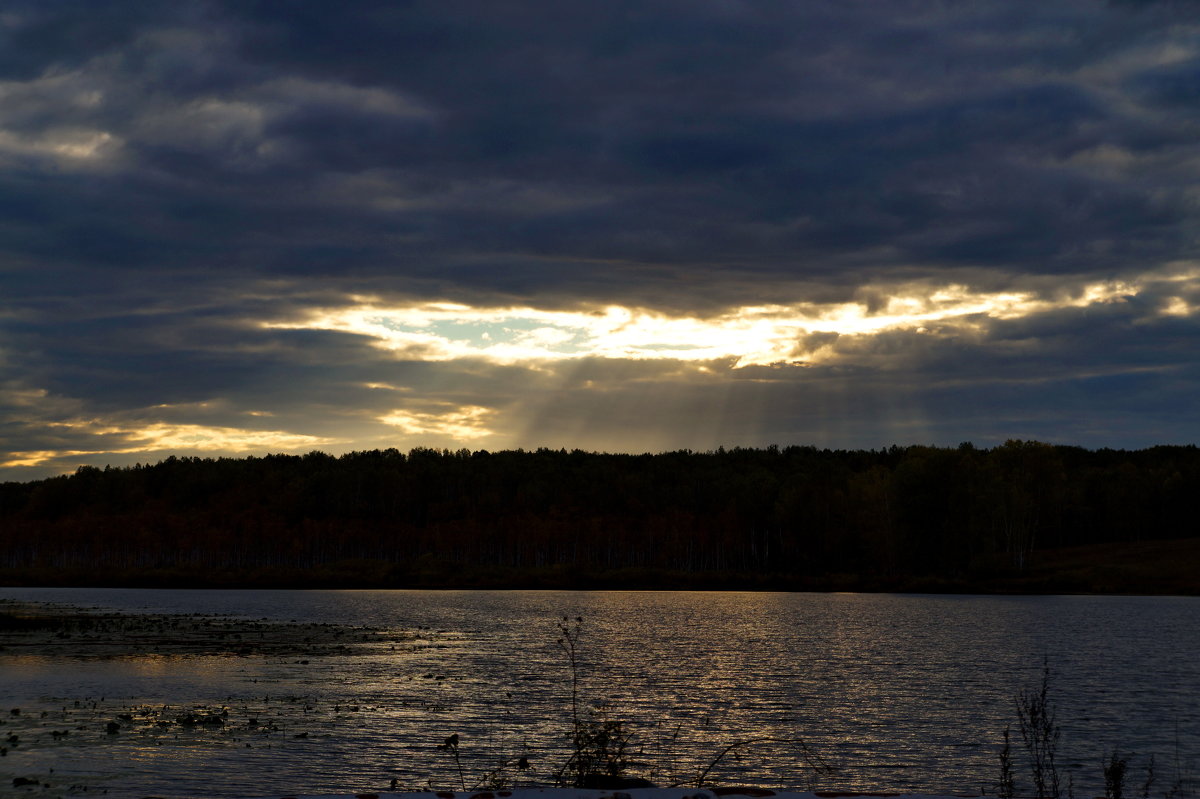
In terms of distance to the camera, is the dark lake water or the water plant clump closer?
the water plant clump

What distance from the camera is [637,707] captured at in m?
39.4

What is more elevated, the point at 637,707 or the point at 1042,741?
the point at 1042,741

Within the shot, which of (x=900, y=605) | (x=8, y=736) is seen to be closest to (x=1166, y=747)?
(x=8, y=736)

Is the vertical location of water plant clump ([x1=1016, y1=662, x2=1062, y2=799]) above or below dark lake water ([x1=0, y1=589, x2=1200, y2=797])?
above

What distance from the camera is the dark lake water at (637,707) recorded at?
27.2 metres

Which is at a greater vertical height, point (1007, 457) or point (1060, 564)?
point (1007, 457)

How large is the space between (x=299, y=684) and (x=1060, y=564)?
172375 mm

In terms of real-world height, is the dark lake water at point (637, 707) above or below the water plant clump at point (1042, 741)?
below

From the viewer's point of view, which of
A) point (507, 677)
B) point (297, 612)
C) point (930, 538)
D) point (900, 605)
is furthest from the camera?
point (930, 538)

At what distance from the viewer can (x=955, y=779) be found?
89.1 ft

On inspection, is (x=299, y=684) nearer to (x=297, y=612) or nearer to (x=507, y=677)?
(x=507, y=677)

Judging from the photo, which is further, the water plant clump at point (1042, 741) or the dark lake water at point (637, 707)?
→ the dark lake water at point (637, 707)

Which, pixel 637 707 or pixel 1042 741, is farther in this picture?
pixel 637 707

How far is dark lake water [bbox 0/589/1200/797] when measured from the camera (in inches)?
1069
